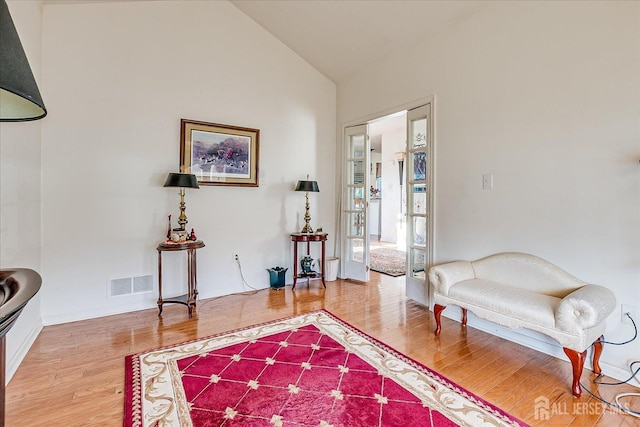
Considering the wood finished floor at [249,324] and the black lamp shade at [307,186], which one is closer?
the wood finished floor at [249,324]

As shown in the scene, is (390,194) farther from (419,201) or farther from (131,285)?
(131,285)

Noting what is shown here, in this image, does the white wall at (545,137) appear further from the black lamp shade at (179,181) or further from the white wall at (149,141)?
the black lamp shade at (179,181)

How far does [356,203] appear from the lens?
173 inches

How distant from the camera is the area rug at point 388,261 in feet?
16.0

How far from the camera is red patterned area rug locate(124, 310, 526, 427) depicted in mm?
1609

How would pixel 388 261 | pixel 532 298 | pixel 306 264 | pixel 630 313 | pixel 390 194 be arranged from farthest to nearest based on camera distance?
1. pixel 390 194
2. pixel 388 261
3. pixel 306 264
4. pixel 532 298
5. pixel 630 313

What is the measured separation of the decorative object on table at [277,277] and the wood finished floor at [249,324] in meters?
0.31

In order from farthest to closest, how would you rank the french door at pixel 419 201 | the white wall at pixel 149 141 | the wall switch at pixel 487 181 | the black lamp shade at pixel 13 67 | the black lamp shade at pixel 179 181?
the french door at pixel 419 201 < the black lamp shade at pixel 179 181 < the white wall at pixel 149 141 < the wall switch at pixel 487 181 < the black lamp shade at pixel 13 67

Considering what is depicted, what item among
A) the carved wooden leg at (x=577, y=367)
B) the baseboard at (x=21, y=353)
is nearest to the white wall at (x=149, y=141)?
the baseboard at (x=21, y=353)

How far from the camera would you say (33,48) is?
253cm

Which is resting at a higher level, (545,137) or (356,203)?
(545,137)

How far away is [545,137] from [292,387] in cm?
262

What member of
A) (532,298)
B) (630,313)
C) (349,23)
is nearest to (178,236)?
(349,23)

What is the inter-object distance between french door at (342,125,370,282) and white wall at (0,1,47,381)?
3.39m
